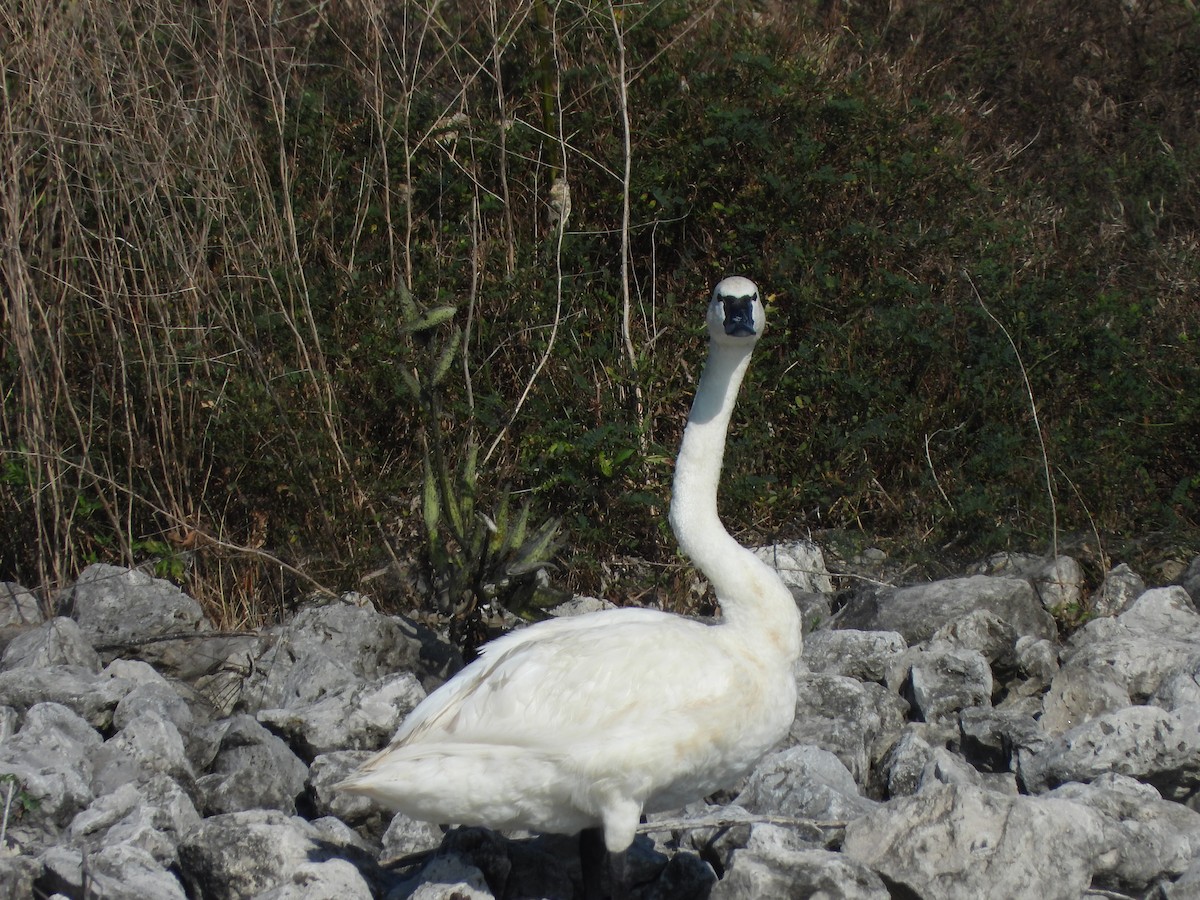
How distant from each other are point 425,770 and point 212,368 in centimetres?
309

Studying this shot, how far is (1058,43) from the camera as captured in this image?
10305 mm

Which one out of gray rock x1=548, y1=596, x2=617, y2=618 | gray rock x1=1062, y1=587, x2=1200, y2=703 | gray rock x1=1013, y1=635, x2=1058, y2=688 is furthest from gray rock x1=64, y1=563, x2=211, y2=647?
gray rock x1=1062, y1=587, x2=1200, y2=703

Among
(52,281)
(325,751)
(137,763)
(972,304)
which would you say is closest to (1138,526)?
(972,304)

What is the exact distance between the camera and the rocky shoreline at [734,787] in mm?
3613

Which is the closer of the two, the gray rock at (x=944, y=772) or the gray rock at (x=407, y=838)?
the gray rock at (x=944, y=772)

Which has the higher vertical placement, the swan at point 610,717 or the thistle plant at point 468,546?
the swan at point 610,717

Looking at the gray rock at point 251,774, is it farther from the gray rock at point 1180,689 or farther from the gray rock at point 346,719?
the gray rock at point 1180,689

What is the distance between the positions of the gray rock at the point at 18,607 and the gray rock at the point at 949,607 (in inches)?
137

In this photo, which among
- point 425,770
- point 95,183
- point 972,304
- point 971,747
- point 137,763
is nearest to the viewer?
point 425,770

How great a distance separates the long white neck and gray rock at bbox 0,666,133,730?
216cm

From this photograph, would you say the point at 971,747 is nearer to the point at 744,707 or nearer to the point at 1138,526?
the point at 744,707

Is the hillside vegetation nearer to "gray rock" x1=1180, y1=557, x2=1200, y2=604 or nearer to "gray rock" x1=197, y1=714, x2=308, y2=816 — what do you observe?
"gray rock" x1=1180, y1=557, x2=1200, y2=604

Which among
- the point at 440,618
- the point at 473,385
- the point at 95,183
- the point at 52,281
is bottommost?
the point at 440,618

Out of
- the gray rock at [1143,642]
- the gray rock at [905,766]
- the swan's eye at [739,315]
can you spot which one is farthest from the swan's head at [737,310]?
the gray rock at [1143,642]
